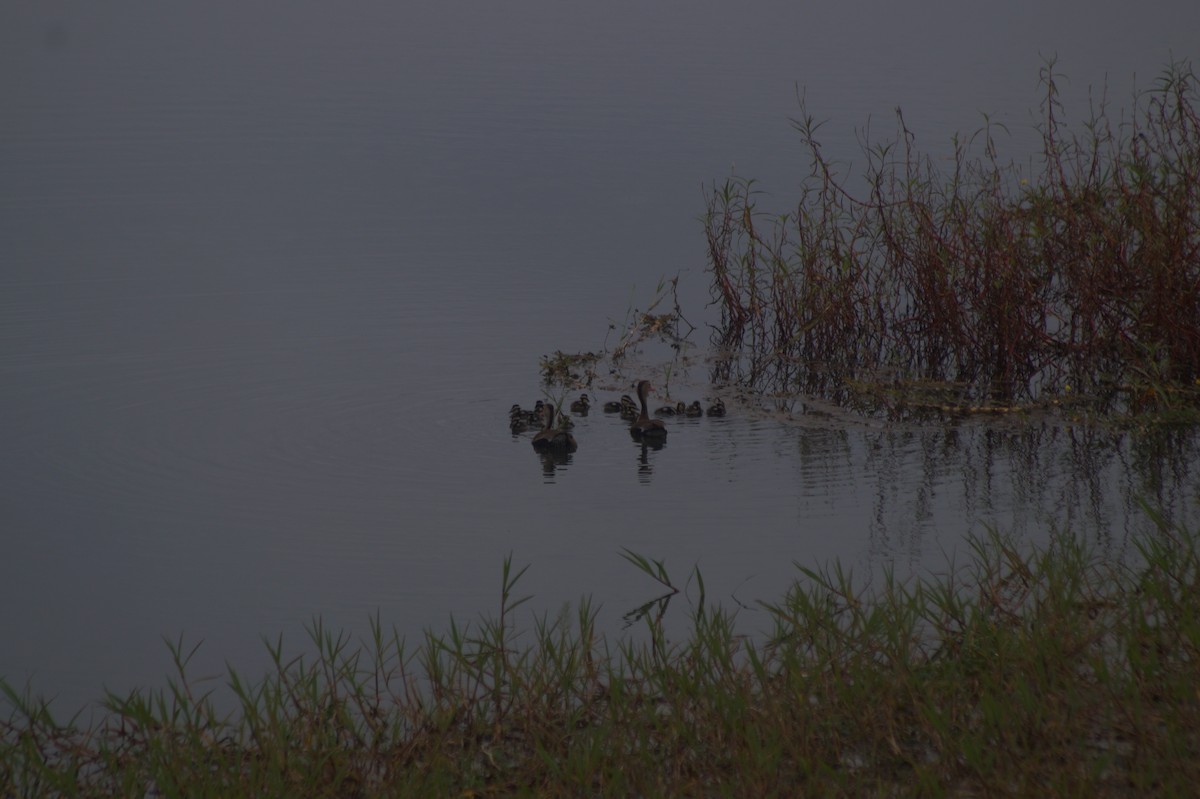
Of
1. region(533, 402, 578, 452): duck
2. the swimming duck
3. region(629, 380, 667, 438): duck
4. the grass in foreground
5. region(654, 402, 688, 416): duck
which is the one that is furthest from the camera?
region(654, 402, 688, 416): duck

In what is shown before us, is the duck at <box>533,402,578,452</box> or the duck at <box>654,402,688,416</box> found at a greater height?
the duck at <box>654,402,688,416</box>

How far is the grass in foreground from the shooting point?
407 centimetres

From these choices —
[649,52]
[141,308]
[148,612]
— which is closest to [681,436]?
[148,612]

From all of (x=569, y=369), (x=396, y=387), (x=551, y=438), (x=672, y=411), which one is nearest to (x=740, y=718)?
(x=551, y=438)

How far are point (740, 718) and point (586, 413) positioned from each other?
5.16 metres

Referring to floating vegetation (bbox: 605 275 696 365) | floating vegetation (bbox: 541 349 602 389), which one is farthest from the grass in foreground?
floating vegetation (bbox: 605 275 696 365)

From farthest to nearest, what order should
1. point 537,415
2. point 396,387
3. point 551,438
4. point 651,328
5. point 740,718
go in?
point 651,328, point 396,387, point 537,415, point 551,438, point 740,718

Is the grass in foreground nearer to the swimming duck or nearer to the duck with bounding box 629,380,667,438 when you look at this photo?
the duck with bounding box 629,380,667,438

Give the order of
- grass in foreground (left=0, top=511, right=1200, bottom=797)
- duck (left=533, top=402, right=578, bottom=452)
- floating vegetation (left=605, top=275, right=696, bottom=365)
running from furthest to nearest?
floating vegetation (left=605, top=275, right=696, bottom=365), duck (left=533, top=402, right=578, bottom=452), grass in foreground (left=0, top=511, right=1200, bottom=797)

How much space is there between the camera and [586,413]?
950cm

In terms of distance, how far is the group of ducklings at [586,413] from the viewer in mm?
8609

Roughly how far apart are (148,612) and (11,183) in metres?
13.8

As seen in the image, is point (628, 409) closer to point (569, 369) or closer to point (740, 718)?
point (569, 369)

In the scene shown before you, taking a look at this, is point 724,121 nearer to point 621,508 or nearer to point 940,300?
point 940,300
